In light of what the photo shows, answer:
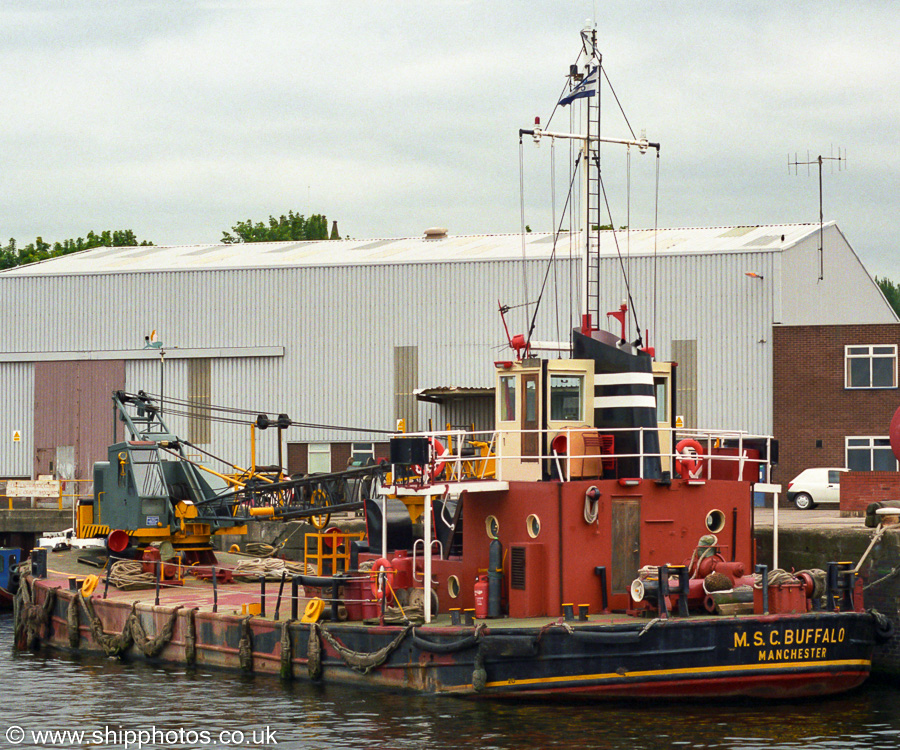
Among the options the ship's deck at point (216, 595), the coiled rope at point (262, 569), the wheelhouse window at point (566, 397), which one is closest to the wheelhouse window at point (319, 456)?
the ship's deck at point (216, 595)

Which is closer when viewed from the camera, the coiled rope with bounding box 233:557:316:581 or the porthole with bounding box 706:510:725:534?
the porthole with bounding box 706:510:725:534

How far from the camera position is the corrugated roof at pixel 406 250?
4522cm

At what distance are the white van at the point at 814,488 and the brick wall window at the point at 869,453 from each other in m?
2.50

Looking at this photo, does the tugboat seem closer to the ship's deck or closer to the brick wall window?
the ship's deck

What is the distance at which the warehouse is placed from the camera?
142 ft

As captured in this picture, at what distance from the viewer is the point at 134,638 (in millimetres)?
24500

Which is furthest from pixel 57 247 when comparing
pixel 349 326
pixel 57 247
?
pixel 349 326

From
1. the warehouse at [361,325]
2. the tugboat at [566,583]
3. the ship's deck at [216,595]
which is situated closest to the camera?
the tugboat at [566,583]

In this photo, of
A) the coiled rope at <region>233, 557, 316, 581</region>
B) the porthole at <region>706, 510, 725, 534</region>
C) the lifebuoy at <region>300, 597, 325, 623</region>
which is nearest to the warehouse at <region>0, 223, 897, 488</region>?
the coiled rope at <region>233, 557, 316, 581</region>

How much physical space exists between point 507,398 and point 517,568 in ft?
9.34

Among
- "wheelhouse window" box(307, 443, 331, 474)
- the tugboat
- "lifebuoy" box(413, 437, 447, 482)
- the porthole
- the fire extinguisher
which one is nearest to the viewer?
the tugboat

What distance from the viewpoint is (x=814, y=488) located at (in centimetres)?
3950

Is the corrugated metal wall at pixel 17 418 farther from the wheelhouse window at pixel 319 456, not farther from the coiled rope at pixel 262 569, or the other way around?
the coiled rope at pixel 262 569

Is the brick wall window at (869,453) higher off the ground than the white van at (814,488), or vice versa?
the brick wall window at (869,453)
